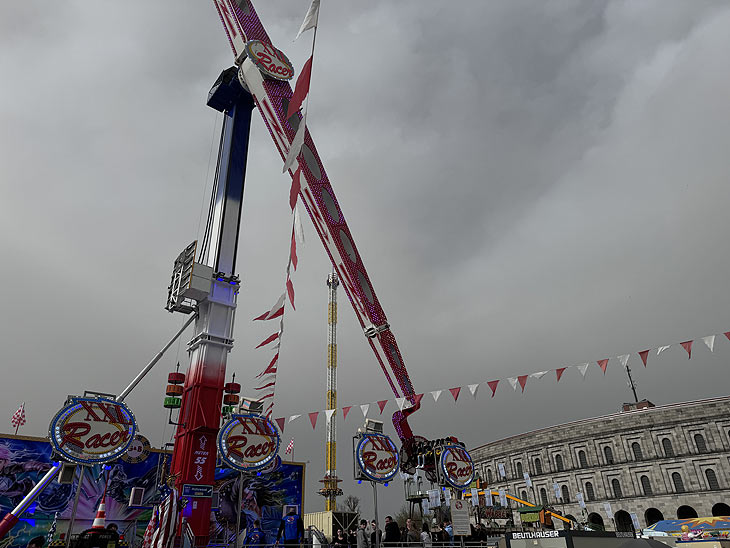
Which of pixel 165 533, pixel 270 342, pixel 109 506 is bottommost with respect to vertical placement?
pixel 165 533

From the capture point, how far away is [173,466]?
18.3m

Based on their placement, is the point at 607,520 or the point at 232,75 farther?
the point at 607,520

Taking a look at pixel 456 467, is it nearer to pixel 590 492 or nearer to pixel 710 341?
pixel 710 341

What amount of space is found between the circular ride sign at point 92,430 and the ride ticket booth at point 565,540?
10.9m

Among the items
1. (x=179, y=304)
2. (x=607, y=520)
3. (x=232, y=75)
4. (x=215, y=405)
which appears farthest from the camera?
(x=607, y=520)

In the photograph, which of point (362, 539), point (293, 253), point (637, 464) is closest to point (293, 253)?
point (293, 253)

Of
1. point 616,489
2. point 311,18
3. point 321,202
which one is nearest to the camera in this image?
point 311,18

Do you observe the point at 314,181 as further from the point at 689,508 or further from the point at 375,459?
the point at 689,508

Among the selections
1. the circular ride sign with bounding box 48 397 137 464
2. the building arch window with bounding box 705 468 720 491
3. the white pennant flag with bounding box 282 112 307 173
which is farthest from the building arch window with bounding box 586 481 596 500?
the white pennant flag with bounding box 282 112 307 173

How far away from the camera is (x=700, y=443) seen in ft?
176

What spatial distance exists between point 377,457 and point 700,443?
54.0 metres

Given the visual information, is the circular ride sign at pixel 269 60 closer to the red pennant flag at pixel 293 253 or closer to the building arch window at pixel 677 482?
the red pennant flag at pixel 293 253

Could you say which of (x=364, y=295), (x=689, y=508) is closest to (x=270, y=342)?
(x=364, y=295)

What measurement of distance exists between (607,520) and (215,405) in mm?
56939
